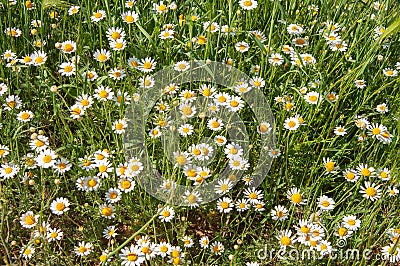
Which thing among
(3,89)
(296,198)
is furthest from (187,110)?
(3,89)

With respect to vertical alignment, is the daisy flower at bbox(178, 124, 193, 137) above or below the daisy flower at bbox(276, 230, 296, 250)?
above

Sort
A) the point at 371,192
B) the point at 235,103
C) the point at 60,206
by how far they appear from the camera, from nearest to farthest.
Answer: the point at 60,206 < the point at 371,192 < the point at 235,103

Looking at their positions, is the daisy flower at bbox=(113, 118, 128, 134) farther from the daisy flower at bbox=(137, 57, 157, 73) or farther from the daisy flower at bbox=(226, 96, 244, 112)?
the daisy flower at bbox=(226, 96, 244, 112)

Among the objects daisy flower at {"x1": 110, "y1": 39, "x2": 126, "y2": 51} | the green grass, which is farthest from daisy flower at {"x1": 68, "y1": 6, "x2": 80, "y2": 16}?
daisy flower at {"x1": 110, "y1": 39, "x2": 126, "y2": 51}

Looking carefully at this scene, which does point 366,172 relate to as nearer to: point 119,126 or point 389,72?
point 389,72

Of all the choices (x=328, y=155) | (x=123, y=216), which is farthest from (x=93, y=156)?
(x=328, y=155)

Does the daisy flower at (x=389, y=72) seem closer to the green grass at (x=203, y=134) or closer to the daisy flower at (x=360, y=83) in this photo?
the green grass at (x=203, y=134)

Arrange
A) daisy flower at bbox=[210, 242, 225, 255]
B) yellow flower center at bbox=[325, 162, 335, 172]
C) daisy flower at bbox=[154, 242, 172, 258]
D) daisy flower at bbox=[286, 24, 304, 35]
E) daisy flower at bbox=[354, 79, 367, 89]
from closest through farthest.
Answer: daisy flower at bbox=[154, 242, 172, 258], daisy flower at bbox=[210, 242, 225, 255], yellow flower center at bbox=[325, 162, 335, 172], daisy flower at bbox=[354, 79, 367, 89], daisy flower at bbox=[286, 24, 304, 35]

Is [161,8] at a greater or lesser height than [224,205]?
greater

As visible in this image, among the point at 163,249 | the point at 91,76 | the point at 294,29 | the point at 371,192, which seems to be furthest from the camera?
the point at 294,29
